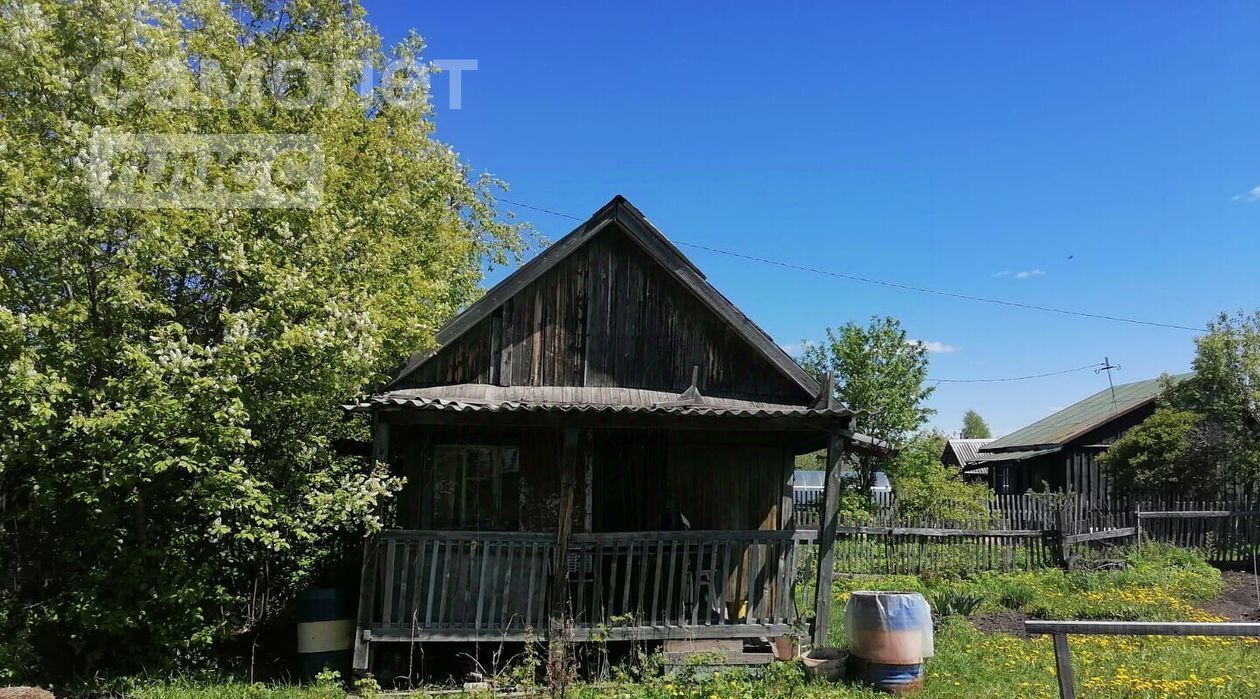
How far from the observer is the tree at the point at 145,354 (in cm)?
743

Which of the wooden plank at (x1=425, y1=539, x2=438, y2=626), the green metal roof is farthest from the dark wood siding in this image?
the green metal roof

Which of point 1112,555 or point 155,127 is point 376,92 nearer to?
point 155,127

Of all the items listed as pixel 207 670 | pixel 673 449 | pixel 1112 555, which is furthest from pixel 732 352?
pixel 1112 555

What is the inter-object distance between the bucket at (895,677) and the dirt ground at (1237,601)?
7.24 meters

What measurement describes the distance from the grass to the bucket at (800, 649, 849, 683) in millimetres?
141

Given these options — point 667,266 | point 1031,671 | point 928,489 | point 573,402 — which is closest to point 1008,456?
point 928,489

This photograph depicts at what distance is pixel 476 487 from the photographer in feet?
35.4

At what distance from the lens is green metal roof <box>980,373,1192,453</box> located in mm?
28906

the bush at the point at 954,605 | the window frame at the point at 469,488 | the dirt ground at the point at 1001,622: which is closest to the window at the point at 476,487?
the window frame at the point at 469,488

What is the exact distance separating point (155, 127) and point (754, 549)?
822cm

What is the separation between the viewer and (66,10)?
29.3 ft

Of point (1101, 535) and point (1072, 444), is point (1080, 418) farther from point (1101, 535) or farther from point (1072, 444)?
point (1101, 535)

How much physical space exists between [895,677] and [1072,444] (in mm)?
25036

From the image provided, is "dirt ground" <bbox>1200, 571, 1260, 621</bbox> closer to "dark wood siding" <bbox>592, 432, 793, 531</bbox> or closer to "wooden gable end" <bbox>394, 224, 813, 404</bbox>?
"dark wood siding" <bbox>592, 432, 793, 531</bbox>
